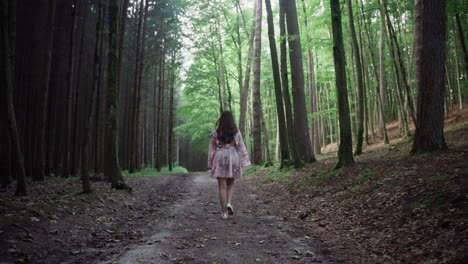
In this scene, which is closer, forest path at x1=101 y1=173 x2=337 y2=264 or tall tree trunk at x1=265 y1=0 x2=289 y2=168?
forest path at x1=101 y1=173 x2=337 y2=264

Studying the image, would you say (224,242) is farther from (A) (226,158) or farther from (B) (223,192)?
(A) (226,158)

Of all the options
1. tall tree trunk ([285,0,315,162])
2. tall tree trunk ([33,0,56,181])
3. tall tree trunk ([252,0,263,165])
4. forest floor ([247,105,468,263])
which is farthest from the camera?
tall tree trunk ([252,0,263,165])

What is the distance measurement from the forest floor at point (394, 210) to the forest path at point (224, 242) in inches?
18.1

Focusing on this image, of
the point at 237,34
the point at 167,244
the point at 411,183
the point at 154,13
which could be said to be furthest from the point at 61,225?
the point at 237,34

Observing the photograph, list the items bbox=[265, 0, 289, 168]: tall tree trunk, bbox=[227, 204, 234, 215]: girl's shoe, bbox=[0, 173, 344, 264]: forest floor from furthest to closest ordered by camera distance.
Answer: bbox=[265, 0, 289, 168]: tall tree trunk, bbox=[227, 204, 234, 215]: girl's shoe, bbox=[0, 173, 344, 264]: forest floor

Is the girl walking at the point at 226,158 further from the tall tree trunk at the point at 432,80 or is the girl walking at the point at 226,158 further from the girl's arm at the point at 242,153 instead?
the tall tree trunk at the point at 432,80

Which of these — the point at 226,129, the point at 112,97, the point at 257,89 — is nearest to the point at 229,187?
the point at 226,129

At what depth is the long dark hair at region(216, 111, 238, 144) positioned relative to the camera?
265 inches

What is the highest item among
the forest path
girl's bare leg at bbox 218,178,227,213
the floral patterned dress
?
the floral patterned dress

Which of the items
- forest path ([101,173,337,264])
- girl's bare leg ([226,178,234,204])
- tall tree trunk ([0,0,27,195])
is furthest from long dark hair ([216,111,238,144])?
tall tree trunk ([0,0,27,195])

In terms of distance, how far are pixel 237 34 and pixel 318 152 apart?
459 inches

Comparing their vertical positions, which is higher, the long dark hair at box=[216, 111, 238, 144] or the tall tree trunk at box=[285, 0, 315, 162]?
the tall tree trunk at box=[285, 0, 315, 162]

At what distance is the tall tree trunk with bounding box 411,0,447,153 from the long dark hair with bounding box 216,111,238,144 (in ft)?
15.0

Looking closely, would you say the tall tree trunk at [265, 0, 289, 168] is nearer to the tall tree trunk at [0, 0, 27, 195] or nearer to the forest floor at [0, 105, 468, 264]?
the forest floor at [0, 105, 468, 264]
